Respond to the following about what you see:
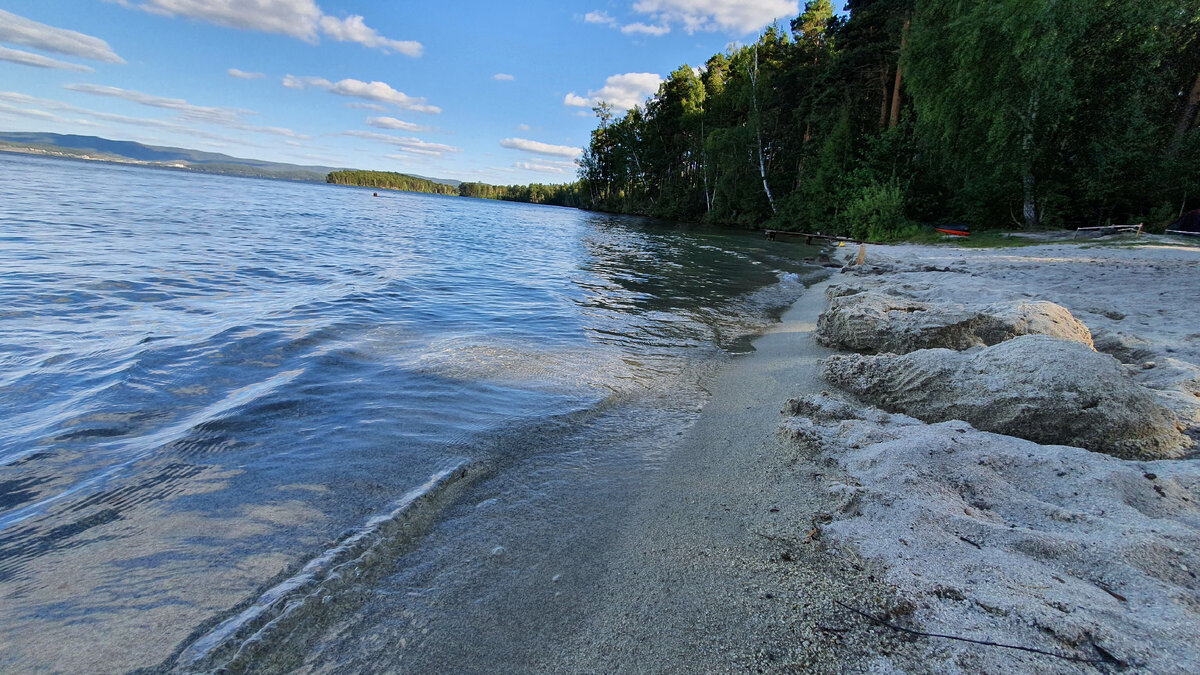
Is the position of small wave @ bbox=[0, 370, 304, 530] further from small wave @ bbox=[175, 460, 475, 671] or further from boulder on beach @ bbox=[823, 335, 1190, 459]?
boulder on beach @ bbox=[823, 335, 1190, 459]

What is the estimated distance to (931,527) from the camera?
2.56 m

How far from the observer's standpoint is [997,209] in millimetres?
25625

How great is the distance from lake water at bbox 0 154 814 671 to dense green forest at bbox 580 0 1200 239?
20.8 m

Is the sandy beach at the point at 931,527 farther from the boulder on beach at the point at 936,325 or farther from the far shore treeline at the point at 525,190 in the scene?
the far shore treeline at the point at 525,190

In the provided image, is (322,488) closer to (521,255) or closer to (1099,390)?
(1099,390)

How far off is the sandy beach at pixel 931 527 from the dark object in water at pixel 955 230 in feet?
73.8

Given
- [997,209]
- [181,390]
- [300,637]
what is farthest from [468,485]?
[997,209]

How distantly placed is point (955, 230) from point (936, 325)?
A: 24314 mm

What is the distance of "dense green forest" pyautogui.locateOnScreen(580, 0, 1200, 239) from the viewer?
66.0ft

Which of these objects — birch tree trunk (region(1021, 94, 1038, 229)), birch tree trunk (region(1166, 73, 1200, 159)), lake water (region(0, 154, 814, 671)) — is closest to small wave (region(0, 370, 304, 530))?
lake water (region(0, 154, 814, 671))

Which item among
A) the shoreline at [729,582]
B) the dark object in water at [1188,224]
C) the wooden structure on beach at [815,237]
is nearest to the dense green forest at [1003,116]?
the wooden structure on beach at [815,237]

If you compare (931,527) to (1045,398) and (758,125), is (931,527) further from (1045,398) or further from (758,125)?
(758,125)

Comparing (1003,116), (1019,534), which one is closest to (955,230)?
(1003,116)

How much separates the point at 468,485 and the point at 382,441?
46.2 inches
